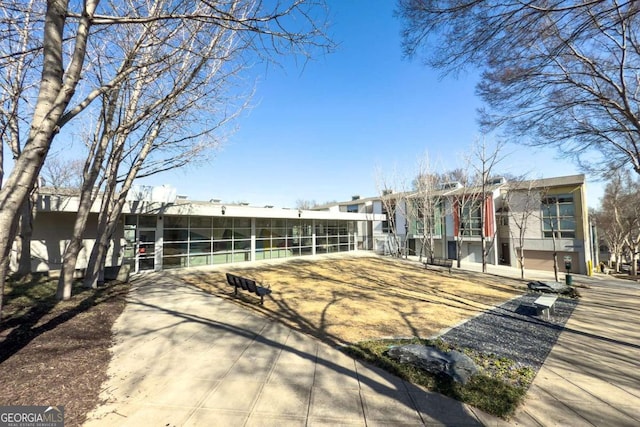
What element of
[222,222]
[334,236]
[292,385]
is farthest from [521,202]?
[292,385]

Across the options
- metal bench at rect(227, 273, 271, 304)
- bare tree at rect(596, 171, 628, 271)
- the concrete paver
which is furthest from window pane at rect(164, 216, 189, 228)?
bare tree at rect(596, 171, 628, 271)

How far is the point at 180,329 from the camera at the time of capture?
591cm

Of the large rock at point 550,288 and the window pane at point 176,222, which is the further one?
the window pane at point 176,222

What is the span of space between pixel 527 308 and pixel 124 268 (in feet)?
52.6

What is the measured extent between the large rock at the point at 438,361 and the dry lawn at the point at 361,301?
50.6 inches

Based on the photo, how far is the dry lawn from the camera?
6.36 meters

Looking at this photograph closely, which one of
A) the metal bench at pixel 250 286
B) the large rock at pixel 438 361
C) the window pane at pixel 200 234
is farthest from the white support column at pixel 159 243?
the large rock at pixel 438 361

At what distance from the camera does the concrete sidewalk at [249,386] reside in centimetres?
310

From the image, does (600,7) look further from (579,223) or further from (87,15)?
(579,223)

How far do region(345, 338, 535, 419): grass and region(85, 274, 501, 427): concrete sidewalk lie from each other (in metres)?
0.18

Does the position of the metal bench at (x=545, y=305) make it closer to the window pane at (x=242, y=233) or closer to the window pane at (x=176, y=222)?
the window pane at (x=242, y=233)

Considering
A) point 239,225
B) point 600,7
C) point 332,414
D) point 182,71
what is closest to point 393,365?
point 332,414

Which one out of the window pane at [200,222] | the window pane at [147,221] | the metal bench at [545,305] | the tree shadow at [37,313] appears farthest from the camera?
the window pane at [200,222]

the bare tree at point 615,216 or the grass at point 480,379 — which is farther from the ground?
the bare tree at point 615,216
